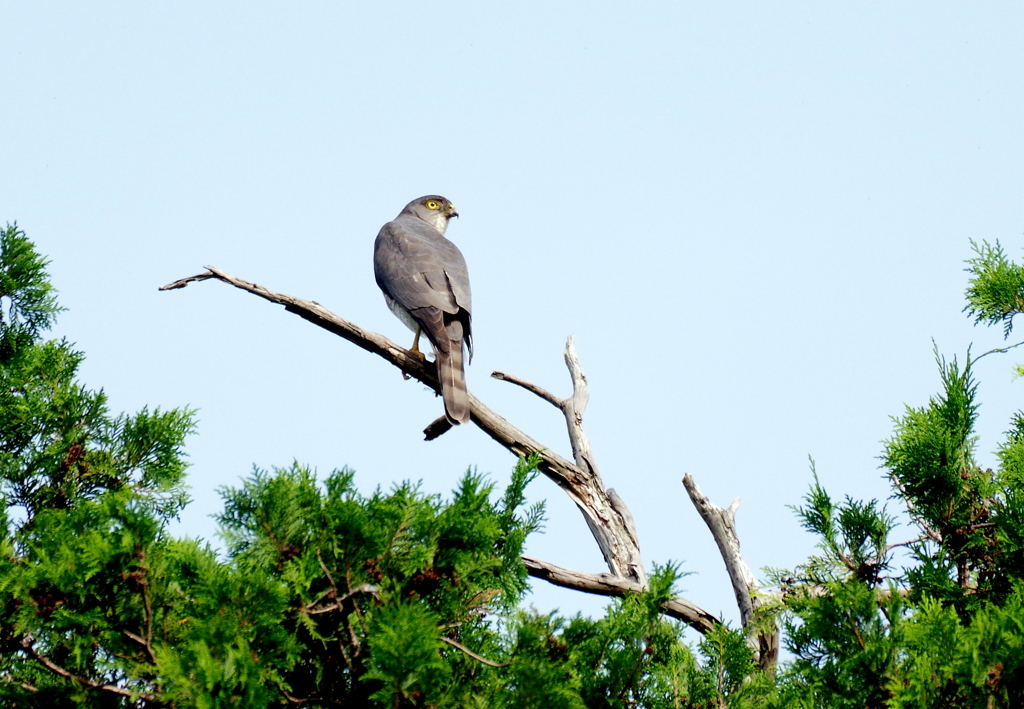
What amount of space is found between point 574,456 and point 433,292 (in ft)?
5.04

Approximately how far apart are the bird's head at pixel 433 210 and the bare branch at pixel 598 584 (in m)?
4.60

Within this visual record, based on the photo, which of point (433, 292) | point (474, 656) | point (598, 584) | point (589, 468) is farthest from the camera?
point (433, 292)

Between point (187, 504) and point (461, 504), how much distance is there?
158cm

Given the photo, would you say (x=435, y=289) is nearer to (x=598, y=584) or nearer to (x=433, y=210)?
(x=598, y=584)

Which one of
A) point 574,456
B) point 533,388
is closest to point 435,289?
point 533,388

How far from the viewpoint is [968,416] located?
3.07 meters

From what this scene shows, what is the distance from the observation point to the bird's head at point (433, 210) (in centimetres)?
868

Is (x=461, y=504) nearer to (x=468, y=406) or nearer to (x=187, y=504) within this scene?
(x=187, y=504)

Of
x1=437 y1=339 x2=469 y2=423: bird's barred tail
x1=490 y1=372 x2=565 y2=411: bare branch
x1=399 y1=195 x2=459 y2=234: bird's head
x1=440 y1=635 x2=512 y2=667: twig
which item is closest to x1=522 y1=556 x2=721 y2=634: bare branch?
x1=437 y1=339 x2=469 y2=423: bird's barred tail

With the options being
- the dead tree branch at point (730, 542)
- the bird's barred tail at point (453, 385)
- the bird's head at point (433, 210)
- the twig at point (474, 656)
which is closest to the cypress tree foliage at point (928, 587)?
the twig at point (474, 656)

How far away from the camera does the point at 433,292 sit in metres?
6.16

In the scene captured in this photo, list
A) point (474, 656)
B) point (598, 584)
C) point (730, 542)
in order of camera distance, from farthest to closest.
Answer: point (730, 542)
point (598, 584)
point (474, 656)

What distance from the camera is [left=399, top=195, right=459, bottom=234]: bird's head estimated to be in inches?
342

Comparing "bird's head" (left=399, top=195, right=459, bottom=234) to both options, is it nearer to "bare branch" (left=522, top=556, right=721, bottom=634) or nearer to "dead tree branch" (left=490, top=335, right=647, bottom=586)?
"dead tree branch" (left=490, top=335, right=647, bottom=586)
